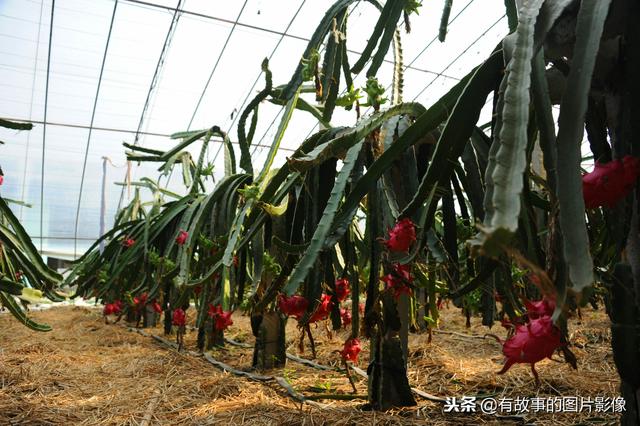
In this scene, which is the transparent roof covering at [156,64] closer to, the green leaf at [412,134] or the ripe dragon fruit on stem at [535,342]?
the green leaf at [412,134]

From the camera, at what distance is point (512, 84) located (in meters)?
0.62

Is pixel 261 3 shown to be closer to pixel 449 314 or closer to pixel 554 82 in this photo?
pixel 449 314

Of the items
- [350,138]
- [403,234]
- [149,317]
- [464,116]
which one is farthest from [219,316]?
[149,317]

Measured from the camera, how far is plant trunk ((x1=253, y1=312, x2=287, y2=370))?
6.76 feet

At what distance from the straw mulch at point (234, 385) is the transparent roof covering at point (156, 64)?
10.9ft

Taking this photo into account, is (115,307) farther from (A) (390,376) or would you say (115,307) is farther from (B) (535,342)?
(B) (535,342)

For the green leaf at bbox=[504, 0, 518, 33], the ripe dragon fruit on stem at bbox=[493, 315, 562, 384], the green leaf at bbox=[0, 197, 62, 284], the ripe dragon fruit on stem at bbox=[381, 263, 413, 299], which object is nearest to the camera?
the ripe dragon fruit on stem at bbox=[493, 315, 562, 384]

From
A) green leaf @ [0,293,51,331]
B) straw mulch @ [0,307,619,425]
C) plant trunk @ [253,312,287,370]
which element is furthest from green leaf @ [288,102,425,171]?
green leaf @ [0,293,51,331]

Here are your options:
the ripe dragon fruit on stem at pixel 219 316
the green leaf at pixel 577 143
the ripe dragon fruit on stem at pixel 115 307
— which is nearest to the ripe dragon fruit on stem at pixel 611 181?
the green leaf at pixel 577 143

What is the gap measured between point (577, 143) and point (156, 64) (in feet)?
24.5

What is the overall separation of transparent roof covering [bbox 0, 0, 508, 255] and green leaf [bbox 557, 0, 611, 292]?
494 cm

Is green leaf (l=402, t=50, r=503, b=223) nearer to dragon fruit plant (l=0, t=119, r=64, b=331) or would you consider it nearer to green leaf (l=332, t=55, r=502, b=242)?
green leaf (l=332, t=55, r=502, b=242)

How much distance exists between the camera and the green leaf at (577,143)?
0.51 metres

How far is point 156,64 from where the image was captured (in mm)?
7258
